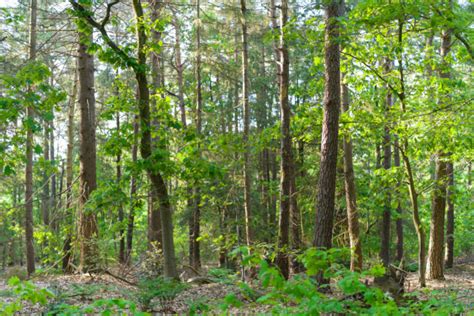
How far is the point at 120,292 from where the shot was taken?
24.1 feet

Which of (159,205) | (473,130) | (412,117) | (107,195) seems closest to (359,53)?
(412,117)

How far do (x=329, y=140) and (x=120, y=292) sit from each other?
433cm

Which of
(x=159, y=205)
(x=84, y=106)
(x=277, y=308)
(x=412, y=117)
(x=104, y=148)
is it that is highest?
(x=84, y=106)

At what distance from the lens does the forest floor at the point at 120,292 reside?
6500 millimetres

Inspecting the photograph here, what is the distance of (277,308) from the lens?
331cm

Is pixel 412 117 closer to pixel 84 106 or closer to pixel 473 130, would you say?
pixel 473 130

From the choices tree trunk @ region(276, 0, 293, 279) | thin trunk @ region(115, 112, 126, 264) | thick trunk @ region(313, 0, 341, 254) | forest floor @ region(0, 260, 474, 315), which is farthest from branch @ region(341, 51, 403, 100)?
thin trunk @ region(115, 112, 126, 264)

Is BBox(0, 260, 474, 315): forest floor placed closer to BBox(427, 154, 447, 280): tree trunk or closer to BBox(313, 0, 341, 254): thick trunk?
BBox(427, 154, 447, 280): tree trunk

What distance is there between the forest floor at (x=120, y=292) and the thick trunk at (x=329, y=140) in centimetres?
167

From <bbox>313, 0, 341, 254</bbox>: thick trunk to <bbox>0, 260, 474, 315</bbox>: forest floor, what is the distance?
1670 millimetres

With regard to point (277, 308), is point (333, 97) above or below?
above

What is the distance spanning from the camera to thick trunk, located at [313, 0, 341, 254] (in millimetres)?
7578

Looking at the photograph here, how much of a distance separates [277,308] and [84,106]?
7.87m

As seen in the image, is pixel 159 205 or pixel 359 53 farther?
pixel 359 53
